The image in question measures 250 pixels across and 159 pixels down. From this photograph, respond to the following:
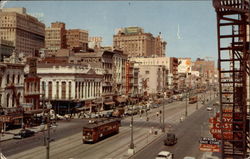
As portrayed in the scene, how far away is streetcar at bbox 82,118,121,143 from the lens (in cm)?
5069

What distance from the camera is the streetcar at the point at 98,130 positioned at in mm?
50688

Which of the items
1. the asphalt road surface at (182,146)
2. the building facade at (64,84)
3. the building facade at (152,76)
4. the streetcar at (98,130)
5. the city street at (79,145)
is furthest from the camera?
the building facade at (152,76)

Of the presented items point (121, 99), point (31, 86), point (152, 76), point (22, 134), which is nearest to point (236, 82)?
point (22, 134)

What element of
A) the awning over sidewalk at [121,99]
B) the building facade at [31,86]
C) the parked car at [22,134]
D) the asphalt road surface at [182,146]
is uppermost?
the building facade at [31,86]

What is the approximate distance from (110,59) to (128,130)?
178ft

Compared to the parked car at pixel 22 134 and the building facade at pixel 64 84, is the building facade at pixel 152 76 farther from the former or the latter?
the parked car at pixel 22 134

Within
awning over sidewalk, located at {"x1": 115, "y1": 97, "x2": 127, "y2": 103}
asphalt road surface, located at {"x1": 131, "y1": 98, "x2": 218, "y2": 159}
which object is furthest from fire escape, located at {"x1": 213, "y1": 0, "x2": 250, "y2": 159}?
awning over sidewalk, located at {"x1": 115, "y1": 97, "x2": 127, "y2": 103}

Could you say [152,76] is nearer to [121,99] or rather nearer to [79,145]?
[121,99]

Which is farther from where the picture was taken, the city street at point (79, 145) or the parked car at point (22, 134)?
the parked car at point (22, 134)

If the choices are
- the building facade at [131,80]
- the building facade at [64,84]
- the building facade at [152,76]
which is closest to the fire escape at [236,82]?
the building facade at [64,84]

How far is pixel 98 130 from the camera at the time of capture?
52.3 m

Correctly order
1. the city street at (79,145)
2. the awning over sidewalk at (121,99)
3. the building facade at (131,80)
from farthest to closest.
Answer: the building facade at (131,80), the awning over sidewalk at (121,99), the city street at (79,145)

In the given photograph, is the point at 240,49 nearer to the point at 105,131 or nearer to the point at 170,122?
the point at 105,131

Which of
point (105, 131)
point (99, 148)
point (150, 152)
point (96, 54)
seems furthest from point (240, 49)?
point (96, 54)
